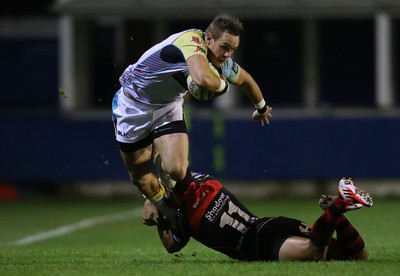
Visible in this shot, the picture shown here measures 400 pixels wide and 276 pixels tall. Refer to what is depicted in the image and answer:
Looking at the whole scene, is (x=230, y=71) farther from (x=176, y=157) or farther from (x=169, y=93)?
(x=176, y=157)

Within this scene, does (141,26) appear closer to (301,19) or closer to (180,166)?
(301,19)

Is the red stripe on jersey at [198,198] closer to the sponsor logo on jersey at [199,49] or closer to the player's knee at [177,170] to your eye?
the player's knee at [177,170]

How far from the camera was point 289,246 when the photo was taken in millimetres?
9266

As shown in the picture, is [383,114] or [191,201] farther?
[383,114]

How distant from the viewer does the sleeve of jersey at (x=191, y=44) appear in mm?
9766

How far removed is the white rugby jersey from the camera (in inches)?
391

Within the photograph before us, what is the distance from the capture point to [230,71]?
10.5 meters

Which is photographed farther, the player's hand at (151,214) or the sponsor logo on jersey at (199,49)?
the player's hand at (151,214)

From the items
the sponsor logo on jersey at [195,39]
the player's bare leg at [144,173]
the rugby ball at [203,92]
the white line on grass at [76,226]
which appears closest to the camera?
the rugby ball at [203,92]

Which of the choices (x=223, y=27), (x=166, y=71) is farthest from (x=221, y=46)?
(x=166, y=71)

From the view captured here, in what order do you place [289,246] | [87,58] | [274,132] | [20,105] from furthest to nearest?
[20,105] → [87,58] → [274,132] → [289,246]

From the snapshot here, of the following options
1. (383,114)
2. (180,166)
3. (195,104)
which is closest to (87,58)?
(195,104)

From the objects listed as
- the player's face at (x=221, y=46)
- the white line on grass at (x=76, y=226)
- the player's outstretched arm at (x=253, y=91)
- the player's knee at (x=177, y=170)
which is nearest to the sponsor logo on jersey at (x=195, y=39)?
the player's face at (x=221, y=46)

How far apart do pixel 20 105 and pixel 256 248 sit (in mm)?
17615
